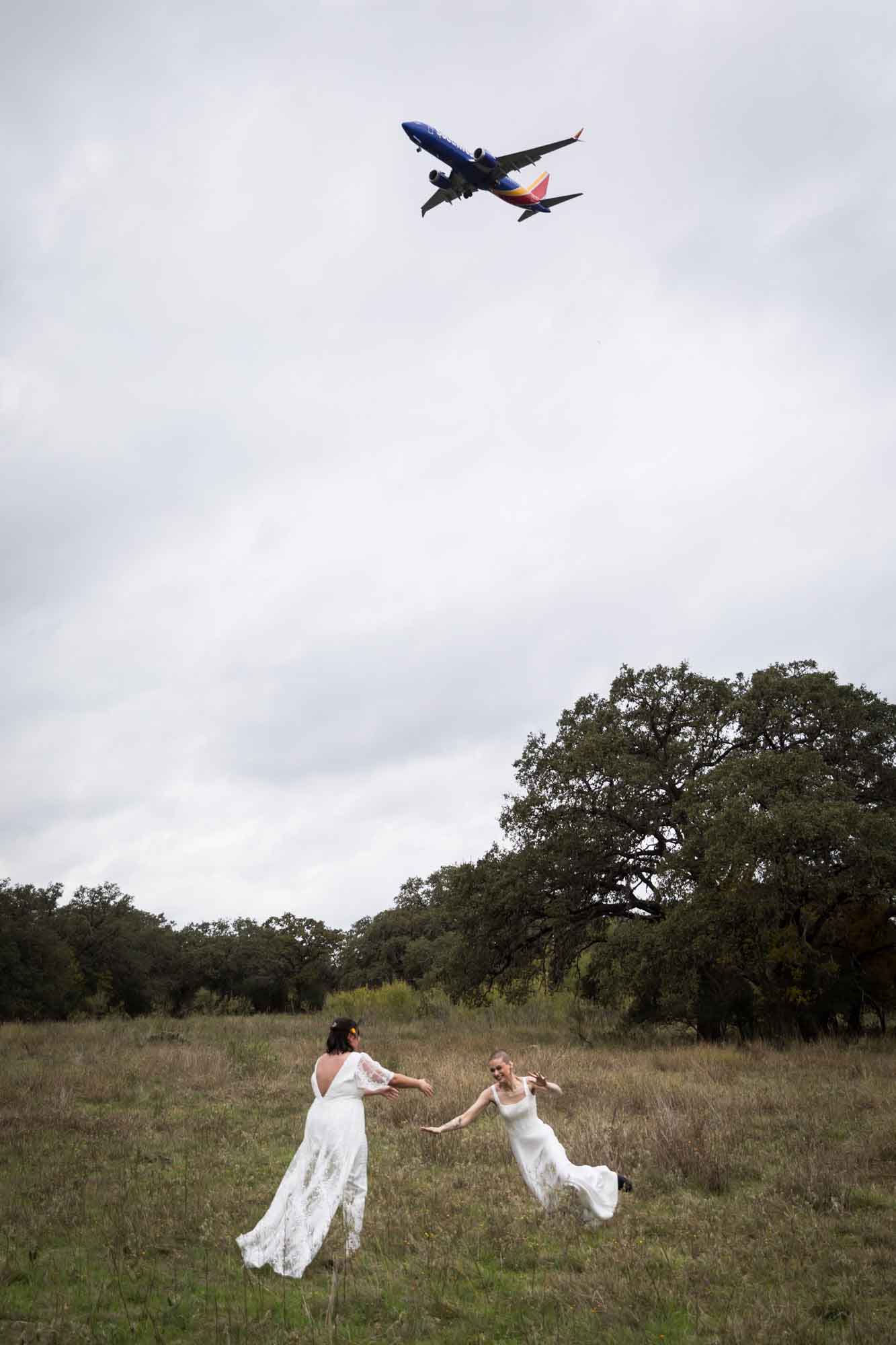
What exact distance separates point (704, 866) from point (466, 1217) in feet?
47.4

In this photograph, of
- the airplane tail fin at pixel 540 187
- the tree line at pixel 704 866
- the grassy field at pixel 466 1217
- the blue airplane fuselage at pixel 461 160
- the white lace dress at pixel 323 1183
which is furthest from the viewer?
the airplane tail fin at pixel 540 187

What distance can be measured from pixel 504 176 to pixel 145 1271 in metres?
25.8

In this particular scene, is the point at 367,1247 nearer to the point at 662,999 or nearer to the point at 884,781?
the point at 662,999

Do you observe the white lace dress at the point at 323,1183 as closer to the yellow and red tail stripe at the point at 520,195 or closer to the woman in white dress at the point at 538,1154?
the woman in white dress at the point at 538,1154

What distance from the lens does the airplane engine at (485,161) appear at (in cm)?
2403

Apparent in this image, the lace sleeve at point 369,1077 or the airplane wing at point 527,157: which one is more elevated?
the airplane wing at point 527,157

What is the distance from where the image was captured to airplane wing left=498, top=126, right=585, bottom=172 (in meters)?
24.8

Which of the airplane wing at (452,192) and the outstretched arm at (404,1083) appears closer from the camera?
the outstretched arm at (404,1083)

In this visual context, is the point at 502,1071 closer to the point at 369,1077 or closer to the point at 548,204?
the point at 369,1077

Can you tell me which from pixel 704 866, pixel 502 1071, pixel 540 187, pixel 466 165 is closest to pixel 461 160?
pixel 466 165

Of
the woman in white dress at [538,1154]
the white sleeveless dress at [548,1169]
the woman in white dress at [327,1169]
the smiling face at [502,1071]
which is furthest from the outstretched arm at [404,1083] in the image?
the white sleeveless dress at [548,1169]

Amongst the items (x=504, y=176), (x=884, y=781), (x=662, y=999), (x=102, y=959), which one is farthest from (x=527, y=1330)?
(x=102, y=959)

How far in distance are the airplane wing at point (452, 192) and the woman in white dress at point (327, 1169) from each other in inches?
913

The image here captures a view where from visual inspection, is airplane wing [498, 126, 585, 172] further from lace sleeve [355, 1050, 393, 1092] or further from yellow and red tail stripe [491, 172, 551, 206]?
lace sleeve [355, 1050, 393, 1092]
